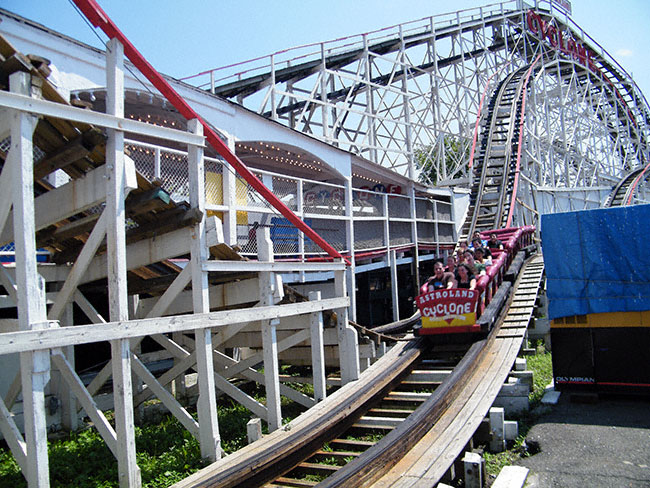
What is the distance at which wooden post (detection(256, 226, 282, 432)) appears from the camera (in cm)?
662

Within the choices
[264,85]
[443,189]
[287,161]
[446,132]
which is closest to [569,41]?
[446,132]

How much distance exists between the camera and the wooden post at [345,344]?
8195 millimetres

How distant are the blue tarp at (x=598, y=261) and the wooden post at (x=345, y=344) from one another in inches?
106

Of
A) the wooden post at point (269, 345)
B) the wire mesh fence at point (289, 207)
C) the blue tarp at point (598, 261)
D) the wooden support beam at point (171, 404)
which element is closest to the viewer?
the wooden support beam at point (171, 404)

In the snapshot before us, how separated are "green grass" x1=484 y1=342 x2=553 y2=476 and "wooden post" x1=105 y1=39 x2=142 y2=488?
326cm

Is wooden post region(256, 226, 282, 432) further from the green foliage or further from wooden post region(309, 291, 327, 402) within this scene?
the green foliage

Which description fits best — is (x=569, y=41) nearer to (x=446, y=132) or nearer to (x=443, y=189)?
(x=446, y=132)

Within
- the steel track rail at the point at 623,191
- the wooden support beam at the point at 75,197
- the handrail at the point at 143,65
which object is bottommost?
the wooden support beam at the point at 75,197

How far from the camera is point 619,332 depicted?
6.84 m

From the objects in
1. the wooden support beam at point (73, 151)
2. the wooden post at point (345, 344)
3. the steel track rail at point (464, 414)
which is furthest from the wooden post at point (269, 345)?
the wooden support beam at point (73, 151)

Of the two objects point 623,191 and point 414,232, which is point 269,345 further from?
point 623,191

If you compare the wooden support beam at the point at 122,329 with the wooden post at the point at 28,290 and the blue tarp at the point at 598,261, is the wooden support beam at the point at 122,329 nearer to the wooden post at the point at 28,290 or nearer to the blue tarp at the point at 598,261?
the wooden post at the point at 28,290

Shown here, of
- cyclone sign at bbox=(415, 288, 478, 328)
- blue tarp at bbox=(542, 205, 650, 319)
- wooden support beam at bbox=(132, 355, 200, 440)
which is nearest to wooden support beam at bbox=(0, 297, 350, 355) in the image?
wooden support beam at bbox=(132, 355, 200, 440)

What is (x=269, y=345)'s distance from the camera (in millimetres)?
6734
